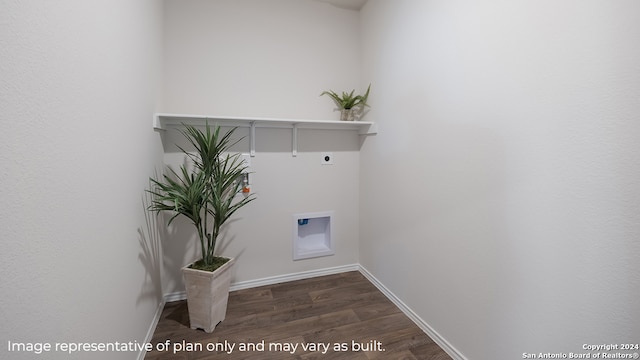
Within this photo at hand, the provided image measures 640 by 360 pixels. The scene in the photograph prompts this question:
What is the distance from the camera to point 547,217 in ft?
3.46

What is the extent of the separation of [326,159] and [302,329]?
145 centimetres

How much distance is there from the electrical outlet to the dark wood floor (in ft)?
3.84

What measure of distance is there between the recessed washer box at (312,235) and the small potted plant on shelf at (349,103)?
0.98m

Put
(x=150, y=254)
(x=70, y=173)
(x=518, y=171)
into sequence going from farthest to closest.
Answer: (x=150, y=254) < (x=518, y=171) < (x=70, y=173)

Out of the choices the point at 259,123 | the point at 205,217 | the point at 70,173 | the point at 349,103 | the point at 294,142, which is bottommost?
the point at 205,217

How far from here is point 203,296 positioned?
5.54 ft

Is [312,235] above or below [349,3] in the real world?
below

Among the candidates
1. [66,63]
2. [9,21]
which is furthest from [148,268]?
[9,21]

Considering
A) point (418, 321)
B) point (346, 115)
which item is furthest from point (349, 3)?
point (418, 321)

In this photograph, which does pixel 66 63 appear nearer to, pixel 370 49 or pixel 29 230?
pixel 29 230

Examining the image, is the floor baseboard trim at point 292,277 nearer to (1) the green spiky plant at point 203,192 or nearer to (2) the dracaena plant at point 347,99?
(1) the green spiky plant at point 203,192

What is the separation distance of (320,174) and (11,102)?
6.67ft

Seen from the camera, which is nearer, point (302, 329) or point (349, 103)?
point (302, 329)

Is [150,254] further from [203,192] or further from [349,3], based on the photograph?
[349,3]
